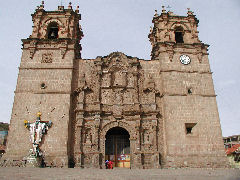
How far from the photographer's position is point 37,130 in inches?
666

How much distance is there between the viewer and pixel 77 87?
19.3m

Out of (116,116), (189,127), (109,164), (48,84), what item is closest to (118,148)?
(109,164)

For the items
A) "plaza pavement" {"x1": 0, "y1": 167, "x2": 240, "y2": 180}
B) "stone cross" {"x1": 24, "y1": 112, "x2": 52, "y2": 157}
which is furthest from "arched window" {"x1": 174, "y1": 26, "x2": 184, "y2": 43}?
"plaza pavement" {"x1": 0, "y1": 167, "x2": 240, "y2": 180}

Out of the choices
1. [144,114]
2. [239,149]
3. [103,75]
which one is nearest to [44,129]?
[103,75]

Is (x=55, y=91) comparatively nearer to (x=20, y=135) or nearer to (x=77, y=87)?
(x=77, y=87)

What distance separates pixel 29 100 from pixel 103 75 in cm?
650

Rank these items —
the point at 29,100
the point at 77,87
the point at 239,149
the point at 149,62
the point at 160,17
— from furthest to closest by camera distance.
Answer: the point at 239,149
the point at 160,17
the point at 149,62
the point at 77,87
the point at 29,100

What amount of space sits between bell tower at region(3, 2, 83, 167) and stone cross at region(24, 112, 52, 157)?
0.99ft

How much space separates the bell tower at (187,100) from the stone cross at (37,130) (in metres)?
9.41

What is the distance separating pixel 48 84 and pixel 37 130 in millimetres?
4001

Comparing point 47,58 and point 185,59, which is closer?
point 47,58

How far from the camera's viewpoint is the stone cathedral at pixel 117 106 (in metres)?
16.8

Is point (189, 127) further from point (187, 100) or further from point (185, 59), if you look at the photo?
point (185, 59)

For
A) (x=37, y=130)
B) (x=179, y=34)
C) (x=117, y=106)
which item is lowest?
(x=37, y=130)
